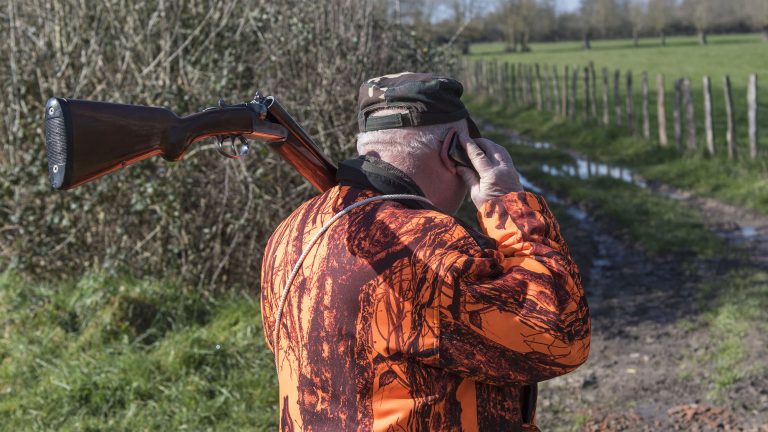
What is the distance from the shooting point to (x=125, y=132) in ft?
5.91

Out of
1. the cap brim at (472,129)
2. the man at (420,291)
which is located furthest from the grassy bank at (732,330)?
the man at (420,291)

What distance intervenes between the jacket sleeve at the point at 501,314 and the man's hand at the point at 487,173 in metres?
0.22

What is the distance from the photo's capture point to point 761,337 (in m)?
6.68

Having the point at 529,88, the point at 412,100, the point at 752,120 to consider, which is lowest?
the point at 529,88

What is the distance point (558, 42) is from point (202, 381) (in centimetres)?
7356

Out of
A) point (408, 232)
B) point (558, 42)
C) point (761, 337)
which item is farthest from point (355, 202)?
point (558, 42)

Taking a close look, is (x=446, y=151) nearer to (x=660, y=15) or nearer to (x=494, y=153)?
(x=494, y=153)

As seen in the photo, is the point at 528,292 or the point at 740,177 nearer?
the point at 528,292

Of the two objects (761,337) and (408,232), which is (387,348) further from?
(761,337)

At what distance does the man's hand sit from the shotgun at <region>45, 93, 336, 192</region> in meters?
0.54

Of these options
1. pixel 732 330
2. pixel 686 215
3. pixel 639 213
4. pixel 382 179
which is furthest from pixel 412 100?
pixel 686 215

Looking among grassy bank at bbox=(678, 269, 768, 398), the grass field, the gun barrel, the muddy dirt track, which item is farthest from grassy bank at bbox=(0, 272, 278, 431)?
the grass field

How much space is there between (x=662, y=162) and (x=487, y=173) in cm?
1435

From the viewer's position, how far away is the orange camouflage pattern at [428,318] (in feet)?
6.54
